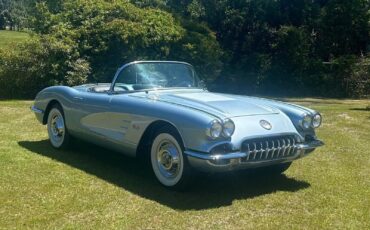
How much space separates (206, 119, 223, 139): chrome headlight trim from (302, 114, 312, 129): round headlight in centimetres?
129

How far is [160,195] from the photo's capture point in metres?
5.03

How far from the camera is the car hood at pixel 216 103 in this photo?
5066mm

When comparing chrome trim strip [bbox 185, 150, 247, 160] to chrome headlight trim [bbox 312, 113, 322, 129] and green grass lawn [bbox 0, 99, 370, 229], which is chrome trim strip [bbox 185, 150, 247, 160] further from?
chrome headlight trim [bbox 312, 113, 322, 129]

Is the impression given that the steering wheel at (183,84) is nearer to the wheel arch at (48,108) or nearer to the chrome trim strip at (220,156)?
the chrome trim strip at (220,156)

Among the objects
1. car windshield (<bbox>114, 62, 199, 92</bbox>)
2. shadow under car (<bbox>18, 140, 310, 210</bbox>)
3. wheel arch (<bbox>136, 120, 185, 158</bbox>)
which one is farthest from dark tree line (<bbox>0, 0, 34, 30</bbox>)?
wheel arch (<bbox>136, 120, 185, 158</bbox>)

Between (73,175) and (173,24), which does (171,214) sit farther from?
(173,24)

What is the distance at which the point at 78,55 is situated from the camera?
15102mm

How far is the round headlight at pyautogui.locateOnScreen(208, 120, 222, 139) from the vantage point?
15.3 ft

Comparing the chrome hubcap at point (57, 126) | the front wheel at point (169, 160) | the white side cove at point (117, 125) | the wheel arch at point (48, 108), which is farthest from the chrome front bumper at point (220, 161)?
the wheel arch at point (48, 108)

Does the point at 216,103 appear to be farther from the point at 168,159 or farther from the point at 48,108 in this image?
the point at 48,108

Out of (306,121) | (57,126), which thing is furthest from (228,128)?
(57,126)

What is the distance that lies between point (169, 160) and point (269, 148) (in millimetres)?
1065

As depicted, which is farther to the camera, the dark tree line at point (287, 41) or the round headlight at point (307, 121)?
the dark tree line at point (287, 41)

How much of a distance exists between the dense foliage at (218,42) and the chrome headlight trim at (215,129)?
10666 millimetres
